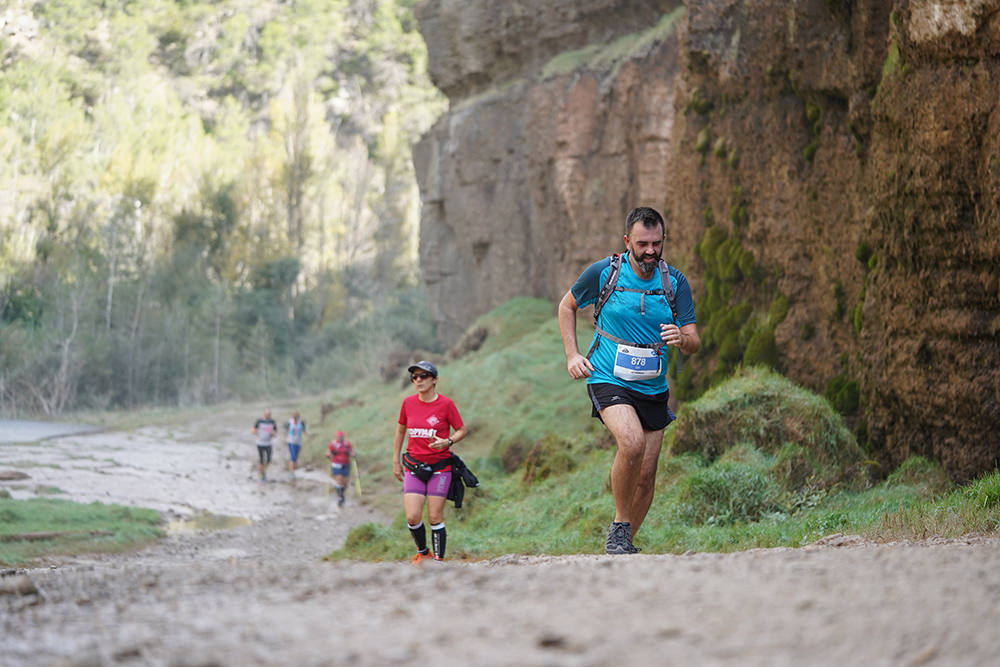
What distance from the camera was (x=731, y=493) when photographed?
30.6ft

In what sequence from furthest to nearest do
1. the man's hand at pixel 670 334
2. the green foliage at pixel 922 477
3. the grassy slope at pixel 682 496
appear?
the green foliage at pixel 922 477, the grassy slope at pixel 682 496, the man's hand at pixel 670 334

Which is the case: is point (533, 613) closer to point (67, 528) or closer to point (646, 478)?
point (646, 478)

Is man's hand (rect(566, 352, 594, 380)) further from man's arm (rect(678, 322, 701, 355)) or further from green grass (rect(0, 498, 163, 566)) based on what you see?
green grass (rect(0, 498, 163, 566))

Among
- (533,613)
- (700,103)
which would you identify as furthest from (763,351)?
(533,613)

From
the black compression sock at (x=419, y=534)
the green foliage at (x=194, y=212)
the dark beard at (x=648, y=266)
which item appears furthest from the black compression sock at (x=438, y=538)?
the green foliage at (x=194, y=212)

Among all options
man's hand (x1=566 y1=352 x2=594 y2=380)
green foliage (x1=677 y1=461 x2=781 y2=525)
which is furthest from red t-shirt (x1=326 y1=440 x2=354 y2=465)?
man's hand (x1=566 y1=352 x2=594 y2=380)

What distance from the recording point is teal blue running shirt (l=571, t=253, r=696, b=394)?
253 inches

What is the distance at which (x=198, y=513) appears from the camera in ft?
62.7

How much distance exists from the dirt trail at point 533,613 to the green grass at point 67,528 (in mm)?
9707

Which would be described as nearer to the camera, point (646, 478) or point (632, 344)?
point (632, 344)

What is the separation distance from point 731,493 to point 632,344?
11.1ft

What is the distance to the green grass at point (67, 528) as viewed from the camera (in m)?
14.1

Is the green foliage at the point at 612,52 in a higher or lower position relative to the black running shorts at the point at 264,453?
higher

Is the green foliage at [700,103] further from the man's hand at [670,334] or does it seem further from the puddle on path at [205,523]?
the puddle on path at [205,523]
